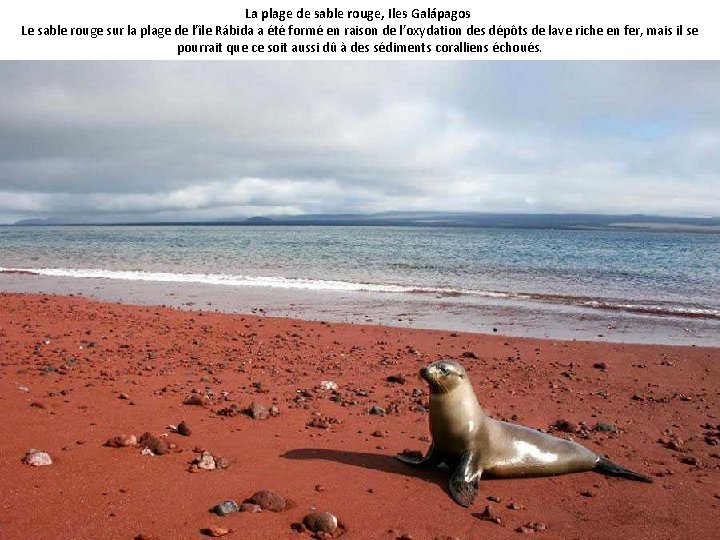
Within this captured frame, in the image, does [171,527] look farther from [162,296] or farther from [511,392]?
[162,296]

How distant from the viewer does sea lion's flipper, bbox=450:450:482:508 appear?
5668mm

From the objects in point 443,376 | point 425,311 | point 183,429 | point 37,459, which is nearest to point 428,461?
point 443,376

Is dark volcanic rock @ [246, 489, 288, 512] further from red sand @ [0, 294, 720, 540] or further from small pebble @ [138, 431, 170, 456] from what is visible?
small pebble @ [138, 431, 170, 456]

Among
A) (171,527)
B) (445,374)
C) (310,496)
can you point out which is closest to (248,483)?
(310,496)

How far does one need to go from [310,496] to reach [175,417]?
264 centimetres

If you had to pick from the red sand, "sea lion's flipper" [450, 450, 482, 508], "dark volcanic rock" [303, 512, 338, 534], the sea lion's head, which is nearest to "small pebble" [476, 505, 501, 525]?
the red sand

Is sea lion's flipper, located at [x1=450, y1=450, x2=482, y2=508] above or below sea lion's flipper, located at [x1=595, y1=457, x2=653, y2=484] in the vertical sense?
above

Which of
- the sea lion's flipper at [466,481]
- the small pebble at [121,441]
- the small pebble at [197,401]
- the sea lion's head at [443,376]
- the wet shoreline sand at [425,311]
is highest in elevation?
the sea lion's head at [443,376]

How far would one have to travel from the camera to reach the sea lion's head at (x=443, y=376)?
19.8 feet

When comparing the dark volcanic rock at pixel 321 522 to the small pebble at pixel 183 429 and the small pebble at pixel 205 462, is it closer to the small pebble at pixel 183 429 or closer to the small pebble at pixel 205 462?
the small pebble at pixel 205 462

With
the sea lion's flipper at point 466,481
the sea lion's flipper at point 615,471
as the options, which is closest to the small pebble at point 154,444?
the sea lion's flipper at point 466,481

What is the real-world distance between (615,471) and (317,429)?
355cm

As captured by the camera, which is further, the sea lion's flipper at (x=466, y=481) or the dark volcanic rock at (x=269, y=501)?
the sea lion's flipper at (x=466, y=481)

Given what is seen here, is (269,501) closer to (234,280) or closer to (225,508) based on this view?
(225,508)
